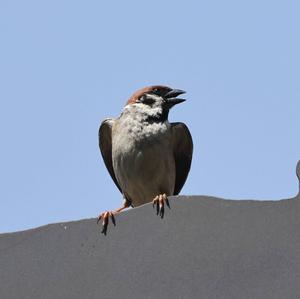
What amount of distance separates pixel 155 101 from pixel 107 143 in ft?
2.01

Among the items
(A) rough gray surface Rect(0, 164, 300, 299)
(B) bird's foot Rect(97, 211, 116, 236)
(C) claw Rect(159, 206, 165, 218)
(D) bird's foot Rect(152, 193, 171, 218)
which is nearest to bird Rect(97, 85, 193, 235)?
(D) bird's foot Rect(152, 193, 171, 218)

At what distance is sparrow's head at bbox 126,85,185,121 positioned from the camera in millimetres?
8242

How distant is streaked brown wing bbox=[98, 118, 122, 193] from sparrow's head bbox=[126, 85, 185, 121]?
0.26m

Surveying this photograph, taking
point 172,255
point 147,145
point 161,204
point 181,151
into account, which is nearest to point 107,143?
point 181,151

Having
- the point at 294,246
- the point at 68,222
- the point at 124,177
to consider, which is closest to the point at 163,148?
the point at 124,177

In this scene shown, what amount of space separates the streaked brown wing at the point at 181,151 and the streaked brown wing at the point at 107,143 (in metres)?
0.57

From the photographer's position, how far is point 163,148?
7.99 m

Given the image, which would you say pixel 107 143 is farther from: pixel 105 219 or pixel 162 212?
pixel 162 212

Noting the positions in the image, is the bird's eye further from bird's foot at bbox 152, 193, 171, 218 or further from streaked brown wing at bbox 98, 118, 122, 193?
bird's foot at bbox 152, 193, 171, 218

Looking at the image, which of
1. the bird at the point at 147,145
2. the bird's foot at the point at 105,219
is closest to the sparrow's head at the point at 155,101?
the bird at the point at 147,145

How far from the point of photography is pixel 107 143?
8.63 metres

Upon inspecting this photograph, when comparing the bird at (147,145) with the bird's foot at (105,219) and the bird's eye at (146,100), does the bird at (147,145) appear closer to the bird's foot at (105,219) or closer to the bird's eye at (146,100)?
the bird's eye at (146,100)

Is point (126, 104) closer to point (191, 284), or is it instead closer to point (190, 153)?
point (190, 153)

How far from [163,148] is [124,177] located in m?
0.42
